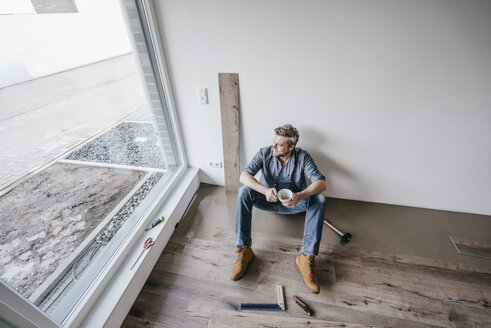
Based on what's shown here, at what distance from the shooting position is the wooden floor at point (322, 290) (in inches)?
58.7

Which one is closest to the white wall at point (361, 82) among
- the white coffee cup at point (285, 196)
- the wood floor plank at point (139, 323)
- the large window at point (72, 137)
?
the large window at point (72, 137)

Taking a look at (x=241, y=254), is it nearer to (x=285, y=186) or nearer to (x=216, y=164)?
(x=285, y=186)

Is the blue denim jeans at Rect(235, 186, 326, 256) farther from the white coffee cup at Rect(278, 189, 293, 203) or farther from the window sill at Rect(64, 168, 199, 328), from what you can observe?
the window sill at Rect(64, 168, 199, 328)

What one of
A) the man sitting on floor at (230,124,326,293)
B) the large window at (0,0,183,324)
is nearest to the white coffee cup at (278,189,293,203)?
the man sitting on floor at (230,124,326,293)

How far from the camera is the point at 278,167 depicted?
6.37 feet

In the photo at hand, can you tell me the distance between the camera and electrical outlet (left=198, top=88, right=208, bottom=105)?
2043mm

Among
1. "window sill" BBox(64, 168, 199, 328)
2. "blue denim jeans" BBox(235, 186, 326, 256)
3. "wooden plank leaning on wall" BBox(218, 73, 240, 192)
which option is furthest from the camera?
"wooden plank leaning on wall" BBox(218, 73, 240, 192)

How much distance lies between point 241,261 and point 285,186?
0.68m

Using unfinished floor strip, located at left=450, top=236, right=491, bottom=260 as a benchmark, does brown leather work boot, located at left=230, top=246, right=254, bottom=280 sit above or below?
above

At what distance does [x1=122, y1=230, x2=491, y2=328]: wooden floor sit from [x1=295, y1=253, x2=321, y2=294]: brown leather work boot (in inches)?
2.0

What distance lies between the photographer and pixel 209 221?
7.21 ft

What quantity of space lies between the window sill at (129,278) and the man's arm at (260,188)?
0.74m

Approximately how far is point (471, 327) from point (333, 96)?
5.70 feet

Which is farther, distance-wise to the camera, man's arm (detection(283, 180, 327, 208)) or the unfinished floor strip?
the unfinished floor strip
